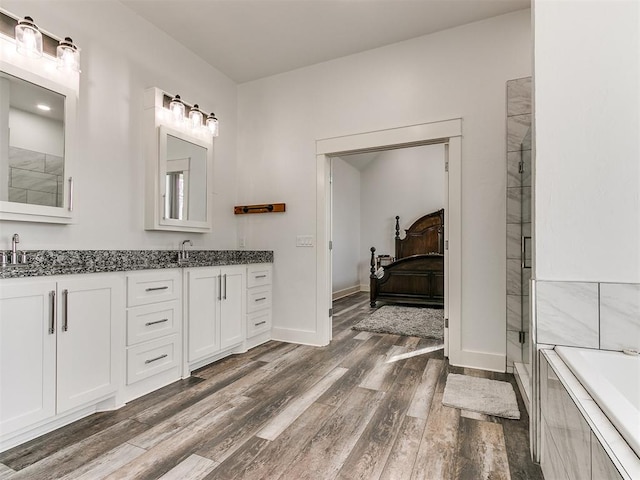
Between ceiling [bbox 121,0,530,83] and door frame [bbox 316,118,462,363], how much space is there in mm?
818

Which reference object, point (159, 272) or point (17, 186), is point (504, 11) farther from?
point (17, 186)

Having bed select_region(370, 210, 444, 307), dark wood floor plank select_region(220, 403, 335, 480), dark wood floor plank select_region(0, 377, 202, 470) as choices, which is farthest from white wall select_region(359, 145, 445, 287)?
dark wood floor plank select_region(0, 377, 202, 470)

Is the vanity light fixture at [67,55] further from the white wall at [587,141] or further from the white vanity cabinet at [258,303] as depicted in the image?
the white wall at [587,141]

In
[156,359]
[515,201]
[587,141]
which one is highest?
[587,141]

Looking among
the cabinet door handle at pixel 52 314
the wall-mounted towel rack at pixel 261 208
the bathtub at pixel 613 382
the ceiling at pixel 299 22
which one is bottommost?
the bathtub at pixel 613 382

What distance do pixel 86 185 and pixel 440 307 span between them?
468cm

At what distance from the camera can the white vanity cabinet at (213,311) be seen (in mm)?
2492

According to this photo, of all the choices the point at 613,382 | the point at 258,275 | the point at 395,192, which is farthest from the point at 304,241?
the point at 395,192

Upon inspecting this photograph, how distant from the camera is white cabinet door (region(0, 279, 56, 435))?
4.85 feet

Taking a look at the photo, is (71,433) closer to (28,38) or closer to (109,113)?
(109,113)

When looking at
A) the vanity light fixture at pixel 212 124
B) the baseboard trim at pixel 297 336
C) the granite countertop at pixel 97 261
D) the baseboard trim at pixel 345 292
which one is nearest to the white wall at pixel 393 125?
the baseboard trim at pixel 297 336

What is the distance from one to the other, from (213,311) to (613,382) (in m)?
2.44

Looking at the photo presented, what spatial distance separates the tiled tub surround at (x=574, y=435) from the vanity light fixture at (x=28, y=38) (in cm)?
304

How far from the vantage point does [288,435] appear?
168 centimetres
